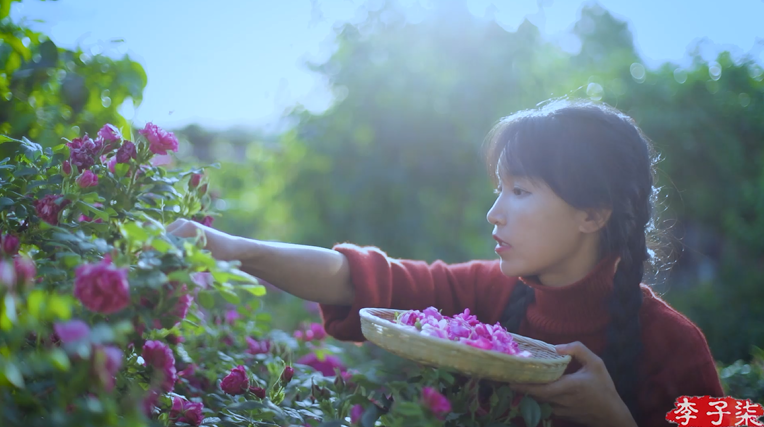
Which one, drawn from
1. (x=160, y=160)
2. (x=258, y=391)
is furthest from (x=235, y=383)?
(x=160, y=160)

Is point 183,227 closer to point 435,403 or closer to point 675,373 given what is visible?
point 435,403

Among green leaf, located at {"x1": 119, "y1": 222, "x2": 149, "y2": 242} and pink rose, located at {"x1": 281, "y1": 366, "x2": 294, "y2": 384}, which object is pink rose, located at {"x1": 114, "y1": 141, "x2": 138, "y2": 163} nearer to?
green leaf, located at {"x1": 119, "y1": 222, "x2": 149, "y2": 242}

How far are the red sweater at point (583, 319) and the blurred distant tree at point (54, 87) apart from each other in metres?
0.74

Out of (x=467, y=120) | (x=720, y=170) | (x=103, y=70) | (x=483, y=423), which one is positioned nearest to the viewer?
(x=483, y=423)

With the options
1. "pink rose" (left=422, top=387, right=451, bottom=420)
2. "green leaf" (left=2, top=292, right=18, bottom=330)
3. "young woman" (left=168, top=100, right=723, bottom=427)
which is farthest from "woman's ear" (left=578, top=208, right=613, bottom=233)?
"green leaf" (left=2, top=292, right=18, bottom=330)

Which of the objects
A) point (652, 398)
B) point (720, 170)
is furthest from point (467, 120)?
point (652, 398)

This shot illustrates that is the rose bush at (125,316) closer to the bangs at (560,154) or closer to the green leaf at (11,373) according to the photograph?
the green leaf at (11,373)

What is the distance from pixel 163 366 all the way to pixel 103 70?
3.56 feet

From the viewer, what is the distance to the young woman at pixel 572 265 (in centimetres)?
133

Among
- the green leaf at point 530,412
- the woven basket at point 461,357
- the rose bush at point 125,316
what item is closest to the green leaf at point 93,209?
the rose bush at point 125,316

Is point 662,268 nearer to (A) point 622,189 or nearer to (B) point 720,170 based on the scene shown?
(A) point 622,189

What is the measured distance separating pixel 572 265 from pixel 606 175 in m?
0.23

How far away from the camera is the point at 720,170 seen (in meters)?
4.70

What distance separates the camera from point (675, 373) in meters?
1.33
